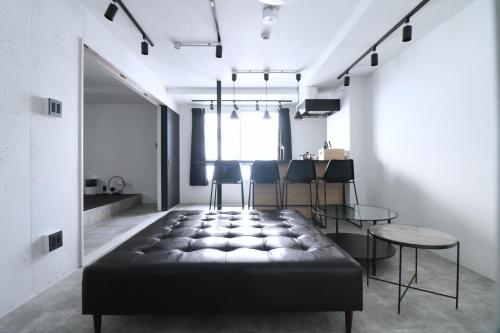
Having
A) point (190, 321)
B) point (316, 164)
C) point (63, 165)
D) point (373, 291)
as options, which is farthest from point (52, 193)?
point (316, 164)

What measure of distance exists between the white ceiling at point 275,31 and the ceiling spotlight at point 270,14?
0.25ft

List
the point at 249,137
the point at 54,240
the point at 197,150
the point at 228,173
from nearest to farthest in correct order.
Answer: the point at 54,240 < the point at 228,173 < the point at 197,150 < the point at 249,137

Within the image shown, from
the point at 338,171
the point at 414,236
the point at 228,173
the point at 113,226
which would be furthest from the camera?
the point at 228,173

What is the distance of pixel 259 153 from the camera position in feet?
A: 20.2

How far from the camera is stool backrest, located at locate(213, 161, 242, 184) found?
3.96 meters

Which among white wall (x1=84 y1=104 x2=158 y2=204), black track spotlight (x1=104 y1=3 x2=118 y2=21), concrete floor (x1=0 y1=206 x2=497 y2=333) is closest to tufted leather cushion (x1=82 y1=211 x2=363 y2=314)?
concrete floor (x1=0 y1=206 x2=497 y2=333)

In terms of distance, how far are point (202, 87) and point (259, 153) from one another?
7.04 feet

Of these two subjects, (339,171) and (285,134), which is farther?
(285,134)

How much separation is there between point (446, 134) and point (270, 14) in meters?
2.25

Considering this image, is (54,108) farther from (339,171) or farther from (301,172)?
(339,171)

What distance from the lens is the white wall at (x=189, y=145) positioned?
5.92 metres

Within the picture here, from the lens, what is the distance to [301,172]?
3658 millimetres

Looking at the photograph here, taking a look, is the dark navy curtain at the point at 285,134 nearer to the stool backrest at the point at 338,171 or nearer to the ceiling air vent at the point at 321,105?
the ceiling air vent at the point at 321,105

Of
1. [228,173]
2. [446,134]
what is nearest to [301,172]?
[228,173]
